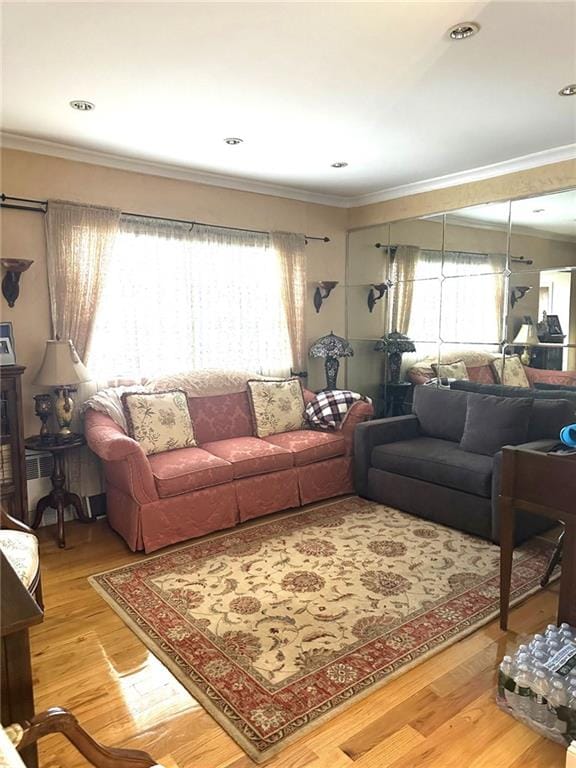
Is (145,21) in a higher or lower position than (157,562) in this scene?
higher

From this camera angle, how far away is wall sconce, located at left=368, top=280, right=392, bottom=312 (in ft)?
16.2

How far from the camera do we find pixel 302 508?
12.9 ft

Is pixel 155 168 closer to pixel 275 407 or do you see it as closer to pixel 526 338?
pixel 275 407

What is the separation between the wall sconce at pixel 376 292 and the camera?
16.2 feet

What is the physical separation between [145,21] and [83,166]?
6.14ft

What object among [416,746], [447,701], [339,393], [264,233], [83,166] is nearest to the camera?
[416,746]

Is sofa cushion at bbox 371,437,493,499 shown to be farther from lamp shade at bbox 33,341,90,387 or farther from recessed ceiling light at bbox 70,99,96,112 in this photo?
recessed ceiling light at bbox 70,99,96,112

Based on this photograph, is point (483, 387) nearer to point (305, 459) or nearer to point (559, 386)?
point (559, 386)

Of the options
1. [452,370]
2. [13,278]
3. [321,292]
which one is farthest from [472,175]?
[13,278]

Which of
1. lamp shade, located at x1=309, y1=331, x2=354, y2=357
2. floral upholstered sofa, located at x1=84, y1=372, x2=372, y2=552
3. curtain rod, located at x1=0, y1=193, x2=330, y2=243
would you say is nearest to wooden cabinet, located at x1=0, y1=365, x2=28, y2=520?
floral upholstered sofa, located at x1=84, y1=372, x2=372, y2=552

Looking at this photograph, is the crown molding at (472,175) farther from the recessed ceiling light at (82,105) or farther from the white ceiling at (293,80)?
the recessed ceiling light at (82,105)

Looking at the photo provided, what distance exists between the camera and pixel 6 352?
3.17 meters

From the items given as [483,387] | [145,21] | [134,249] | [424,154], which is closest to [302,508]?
[483,387]

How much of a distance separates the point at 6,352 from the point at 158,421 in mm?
1044
